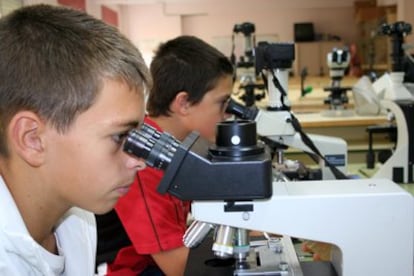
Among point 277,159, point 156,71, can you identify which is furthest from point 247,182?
point 277,159

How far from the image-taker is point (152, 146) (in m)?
0.67

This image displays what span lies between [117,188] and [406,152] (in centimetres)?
154

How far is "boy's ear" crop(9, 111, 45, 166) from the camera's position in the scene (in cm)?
72

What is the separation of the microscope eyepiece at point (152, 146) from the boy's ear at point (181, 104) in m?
0.70

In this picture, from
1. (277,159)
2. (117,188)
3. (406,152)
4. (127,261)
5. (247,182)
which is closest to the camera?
(247,182)

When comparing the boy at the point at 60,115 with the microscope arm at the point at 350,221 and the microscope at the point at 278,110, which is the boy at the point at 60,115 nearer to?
the microscope arm at the point at 350,221

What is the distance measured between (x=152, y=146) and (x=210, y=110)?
0.77 metres

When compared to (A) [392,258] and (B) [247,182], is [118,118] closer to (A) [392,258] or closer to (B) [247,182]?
(B) [247,182]

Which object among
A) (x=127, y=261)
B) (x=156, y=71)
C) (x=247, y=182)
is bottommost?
(x=127, y=261)

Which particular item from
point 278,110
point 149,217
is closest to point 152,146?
point 149,217

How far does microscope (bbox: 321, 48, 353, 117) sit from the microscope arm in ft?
6.80

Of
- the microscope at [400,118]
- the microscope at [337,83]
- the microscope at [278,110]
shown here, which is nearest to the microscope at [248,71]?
the microscope at [337,83]

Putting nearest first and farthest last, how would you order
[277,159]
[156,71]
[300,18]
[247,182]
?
[247,182], [156,71], [277,159], [300,18]

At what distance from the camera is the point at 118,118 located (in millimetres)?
743
